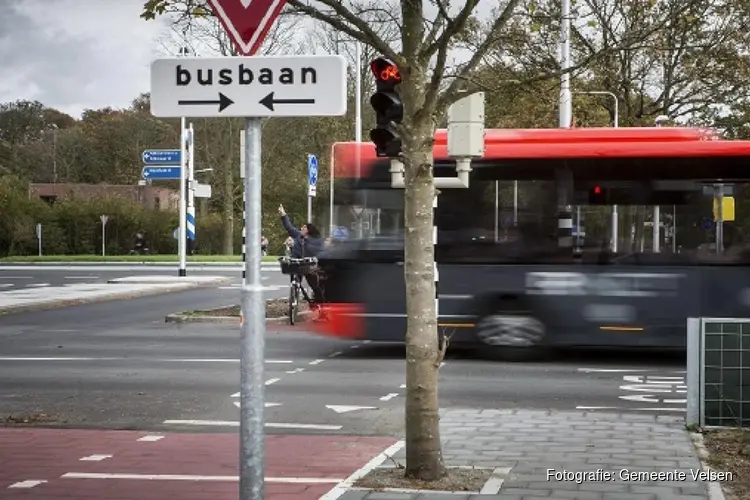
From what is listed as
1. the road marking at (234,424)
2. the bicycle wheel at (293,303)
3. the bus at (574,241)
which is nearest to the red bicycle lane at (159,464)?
the road marking at (234,424)

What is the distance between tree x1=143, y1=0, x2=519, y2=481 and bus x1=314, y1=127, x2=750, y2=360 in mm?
7914

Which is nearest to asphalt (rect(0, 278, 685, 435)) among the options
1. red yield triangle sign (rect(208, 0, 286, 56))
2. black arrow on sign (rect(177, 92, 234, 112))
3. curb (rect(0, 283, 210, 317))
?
curb (rect(0, 283, 210, 317))

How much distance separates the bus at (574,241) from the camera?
625 inches

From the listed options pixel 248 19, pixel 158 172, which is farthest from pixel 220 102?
pixel 158 172

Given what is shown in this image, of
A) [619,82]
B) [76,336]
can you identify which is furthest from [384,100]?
[619,82]

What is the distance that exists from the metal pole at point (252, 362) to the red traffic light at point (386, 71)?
12.4 feet

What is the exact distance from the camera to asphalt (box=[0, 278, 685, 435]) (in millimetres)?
11703

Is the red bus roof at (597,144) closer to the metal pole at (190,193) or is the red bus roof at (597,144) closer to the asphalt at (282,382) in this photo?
the asphalt at (282,382)

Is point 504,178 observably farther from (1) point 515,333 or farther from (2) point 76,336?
(2) point 76,336

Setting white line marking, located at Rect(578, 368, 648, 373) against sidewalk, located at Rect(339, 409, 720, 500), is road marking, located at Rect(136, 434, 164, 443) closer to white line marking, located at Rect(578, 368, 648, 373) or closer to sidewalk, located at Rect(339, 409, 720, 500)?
sidewalk, located at Rect(339, 409, 720, 500)

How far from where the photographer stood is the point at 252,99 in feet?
17.7

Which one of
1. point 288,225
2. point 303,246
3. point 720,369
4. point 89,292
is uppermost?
point 288,225

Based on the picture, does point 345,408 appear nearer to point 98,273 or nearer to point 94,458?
point 94,458

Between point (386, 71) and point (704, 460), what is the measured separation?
3.66 meters
